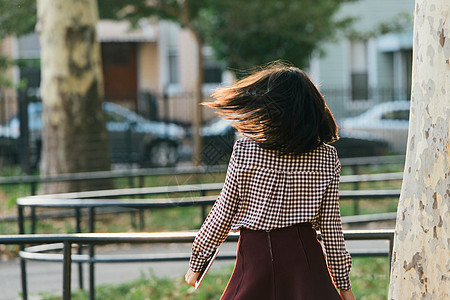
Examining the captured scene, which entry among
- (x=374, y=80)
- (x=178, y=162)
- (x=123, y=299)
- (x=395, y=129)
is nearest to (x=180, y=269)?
(x=123, y=299)

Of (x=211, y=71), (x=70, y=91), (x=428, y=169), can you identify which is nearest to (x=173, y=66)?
(x=211, y=71)

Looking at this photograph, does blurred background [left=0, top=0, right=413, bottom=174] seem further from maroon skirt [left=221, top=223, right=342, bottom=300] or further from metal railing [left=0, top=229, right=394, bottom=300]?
maroon skirt [left=221, top=223, right=342, bottom=300]

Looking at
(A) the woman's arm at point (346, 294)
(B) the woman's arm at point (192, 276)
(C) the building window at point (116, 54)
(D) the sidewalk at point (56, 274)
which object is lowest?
(D) the sidewalk at point (56, 274)

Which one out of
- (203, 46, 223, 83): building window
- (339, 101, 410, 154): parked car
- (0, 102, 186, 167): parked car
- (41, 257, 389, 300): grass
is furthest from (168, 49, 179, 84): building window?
(41, 257, 389, 300): grass

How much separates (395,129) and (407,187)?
16.6 metres

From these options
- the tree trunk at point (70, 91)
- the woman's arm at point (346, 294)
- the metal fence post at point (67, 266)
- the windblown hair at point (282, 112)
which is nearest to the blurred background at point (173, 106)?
the tree trunk at point (70, 91)

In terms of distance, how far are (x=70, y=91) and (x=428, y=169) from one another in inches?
356

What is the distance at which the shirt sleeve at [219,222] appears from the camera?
9.23 feet

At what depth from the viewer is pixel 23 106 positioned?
47.6 ft

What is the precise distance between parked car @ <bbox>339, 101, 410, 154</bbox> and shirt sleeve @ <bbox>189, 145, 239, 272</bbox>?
16268mm

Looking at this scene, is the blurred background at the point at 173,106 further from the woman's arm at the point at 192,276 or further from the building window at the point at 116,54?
the woman's arm at the point at 192,276

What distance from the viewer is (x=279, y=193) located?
110 inches

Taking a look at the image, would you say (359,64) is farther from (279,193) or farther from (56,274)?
(279,193)

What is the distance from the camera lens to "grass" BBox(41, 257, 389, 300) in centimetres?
607
